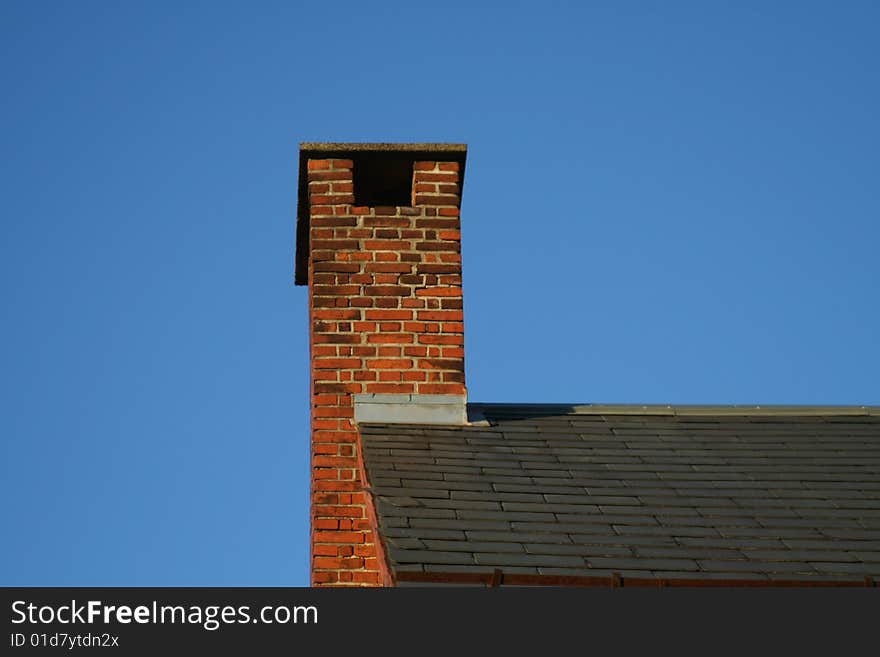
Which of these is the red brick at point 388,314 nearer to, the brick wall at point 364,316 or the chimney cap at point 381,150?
the brick wall at point 364,316

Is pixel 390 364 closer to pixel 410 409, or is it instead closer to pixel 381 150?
pixel 410 409

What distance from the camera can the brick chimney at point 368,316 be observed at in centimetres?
998

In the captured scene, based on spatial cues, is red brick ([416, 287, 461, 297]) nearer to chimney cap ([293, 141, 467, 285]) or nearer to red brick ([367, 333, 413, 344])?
red brick ([367, 333, 413, 344])

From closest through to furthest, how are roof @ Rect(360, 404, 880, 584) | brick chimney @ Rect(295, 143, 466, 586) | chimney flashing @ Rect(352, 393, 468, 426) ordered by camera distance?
roof @ Rect(360, 404, 880, 584)
brick chimney @ Rect(295, 143, 466, 586)
chimney flashing @ Rect(352, 393, 468, 426)

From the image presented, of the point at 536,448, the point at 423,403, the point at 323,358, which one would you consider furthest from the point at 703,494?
the point at 323,358

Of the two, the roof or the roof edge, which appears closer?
the roof

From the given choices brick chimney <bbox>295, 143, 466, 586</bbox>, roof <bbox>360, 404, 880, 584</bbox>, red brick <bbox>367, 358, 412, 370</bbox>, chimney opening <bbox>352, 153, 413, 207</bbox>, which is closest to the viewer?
roof <bbox>360, 404, 880, 584</bbox>

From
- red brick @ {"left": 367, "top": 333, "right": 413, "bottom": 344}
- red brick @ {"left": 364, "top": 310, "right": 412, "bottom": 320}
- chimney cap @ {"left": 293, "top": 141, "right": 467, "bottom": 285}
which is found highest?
chimney cap @ {"left": 293, "top": 141, "right": 467, "bottom": 285}

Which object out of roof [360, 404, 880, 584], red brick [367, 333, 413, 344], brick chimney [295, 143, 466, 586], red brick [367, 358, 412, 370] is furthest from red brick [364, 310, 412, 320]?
roof [360, 404, 880, 584]

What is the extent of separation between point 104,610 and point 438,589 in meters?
1.54

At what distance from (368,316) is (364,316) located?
26 millimetres

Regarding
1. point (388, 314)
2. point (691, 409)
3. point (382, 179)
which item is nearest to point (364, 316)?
point (388, 314)

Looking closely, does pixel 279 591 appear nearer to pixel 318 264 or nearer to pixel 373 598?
pixel 373 598

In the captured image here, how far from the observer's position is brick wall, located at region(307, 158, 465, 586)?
9991mm
